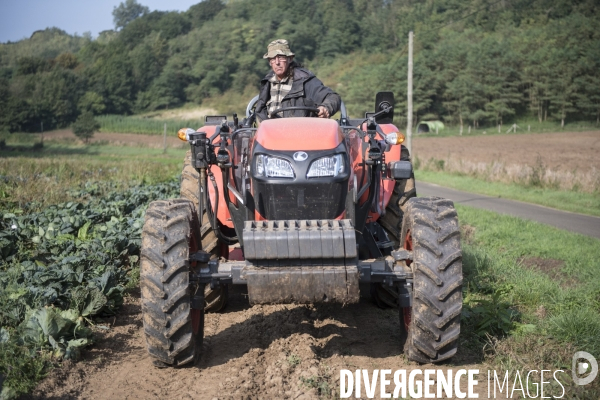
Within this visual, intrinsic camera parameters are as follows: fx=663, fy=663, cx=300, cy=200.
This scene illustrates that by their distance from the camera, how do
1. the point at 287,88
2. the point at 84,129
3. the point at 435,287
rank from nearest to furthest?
the point at 435,287 < the point at 287,88 < the point at 84,129

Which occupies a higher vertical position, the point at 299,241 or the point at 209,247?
the point at 299,241

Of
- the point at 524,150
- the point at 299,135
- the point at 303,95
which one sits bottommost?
the point at 524,150

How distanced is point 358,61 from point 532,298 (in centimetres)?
7619

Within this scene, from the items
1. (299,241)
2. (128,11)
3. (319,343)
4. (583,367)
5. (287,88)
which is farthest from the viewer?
(128,11)

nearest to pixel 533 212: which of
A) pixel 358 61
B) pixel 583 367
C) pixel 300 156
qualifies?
pixel 583 367

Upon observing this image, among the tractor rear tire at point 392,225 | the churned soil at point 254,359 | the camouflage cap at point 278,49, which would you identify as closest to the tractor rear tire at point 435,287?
the churned soil at point 254,359

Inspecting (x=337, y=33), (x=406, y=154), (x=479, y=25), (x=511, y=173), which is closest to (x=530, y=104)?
(x=479, y=25)

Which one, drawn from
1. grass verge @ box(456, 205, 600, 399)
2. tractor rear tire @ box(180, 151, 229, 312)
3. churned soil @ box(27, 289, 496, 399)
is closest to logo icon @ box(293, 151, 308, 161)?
tractor rear tire @ box(180, 151, 229, 312)

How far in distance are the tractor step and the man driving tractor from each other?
7.95 ft

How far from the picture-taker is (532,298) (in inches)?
272

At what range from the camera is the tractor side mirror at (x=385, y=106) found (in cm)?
648

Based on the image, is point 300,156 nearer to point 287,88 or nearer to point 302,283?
point 302,283

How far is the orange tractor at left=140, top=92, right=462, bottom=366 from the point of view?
446 centimetres

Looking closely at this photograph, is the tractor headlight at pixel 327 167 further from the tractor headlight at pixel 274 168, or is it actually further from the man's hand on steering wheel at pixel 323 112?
the man's hand on steering wheel at pixel 323 112
